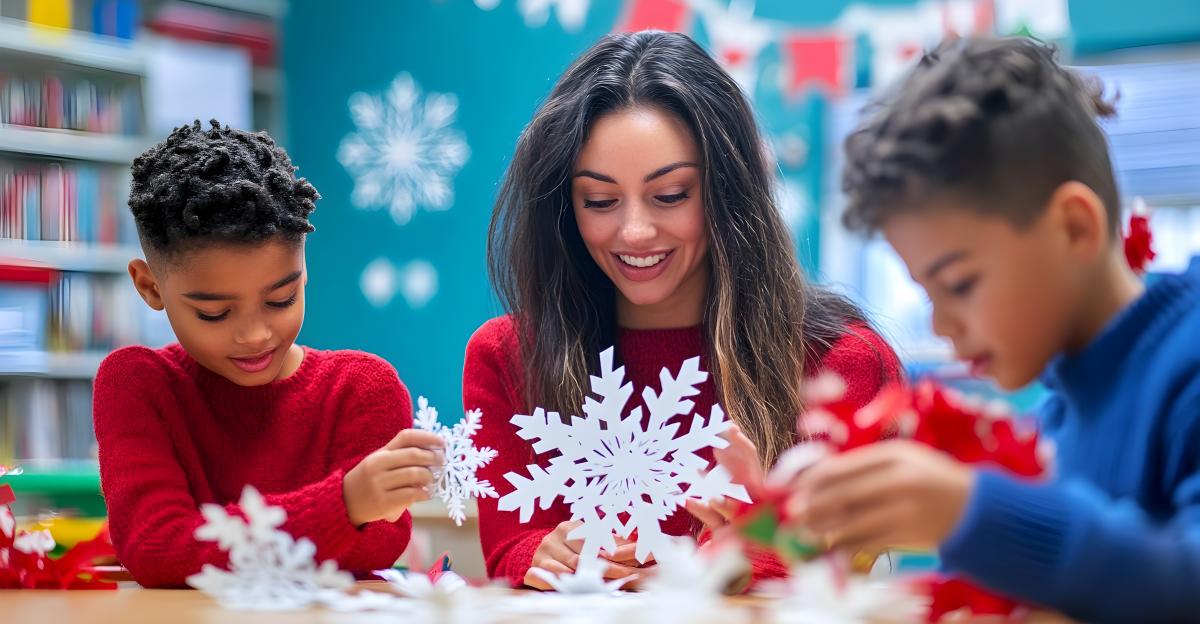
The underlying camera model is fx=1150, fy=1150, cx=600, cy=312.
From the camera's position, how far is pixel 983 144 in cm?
68

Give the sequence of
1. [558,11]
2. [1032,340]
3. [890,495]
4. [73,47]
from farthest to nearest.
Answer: [558,11], [73,47], [1032,340], [890,495]

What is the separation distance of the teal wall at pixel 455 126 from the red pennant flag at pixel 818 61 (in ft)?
0.24

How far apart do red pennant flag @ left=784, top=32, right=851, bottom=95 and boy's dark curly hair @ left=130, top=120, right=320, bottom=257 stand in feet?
8.13

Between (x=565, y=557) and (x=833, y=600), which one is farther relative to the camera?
(x=565, y=557)

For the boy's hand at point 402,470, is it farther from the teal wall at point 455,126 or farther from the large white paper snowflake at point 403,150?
the large white paper snowflake at point 403,150

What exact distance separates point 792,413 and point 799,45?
243 centimetres

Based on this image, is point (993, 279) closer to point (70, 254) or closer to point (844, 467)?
point (844, 467)

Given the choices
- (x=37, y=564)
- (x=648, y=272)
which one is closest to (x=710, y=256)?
(x=648, y=272)

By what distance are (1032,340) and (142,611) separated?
2.24ft

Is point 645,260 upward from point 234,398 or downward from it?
upward

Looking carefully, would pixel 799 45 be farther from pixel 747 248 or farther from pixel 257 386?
pixel 257 386

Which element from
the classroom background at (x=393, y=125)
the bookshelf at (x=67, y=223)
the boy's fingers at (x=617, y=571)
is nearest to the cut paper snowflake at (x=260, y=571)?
the boy's fingers at (x=617, y=571)

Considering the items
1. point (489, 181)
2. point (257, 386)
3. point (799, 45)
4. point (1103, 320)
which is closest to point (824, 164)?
point (799, 45)

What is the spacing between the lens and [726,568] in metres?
0.67
